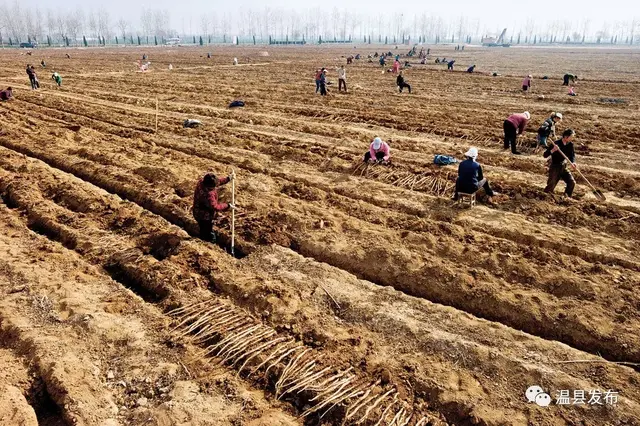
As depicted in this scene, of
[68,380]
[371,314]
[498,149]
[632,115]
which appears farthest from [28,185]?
[632,115]

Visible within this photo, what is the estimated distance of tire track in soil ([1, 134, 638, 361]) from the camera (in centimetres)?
528

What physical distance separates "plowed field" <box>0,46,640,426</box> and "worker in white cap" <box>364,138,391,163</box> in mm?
299

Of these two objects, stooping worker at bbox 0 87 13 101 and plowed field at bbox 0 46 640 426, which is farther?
stooping worker at bbox 0 87 13 101

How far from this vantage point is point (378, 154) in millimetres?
11320

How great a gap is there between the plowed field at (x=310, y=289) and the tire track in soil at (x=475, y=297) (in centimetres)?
2

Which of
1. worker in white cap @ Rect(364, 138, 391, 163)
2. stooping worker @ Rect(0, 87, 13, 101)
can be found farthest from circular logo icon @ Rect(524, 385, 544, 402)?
stooping worker @ Rect(0, 87, 13, 101)

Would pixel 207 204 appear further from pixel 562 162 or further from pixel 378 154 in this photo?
pixel 562 162

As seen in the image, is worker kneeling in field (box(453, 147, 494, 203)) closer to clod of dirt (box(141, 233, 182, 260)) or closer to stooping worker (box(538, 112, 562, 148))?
stooping worker (box(538, 112, 562, 148))

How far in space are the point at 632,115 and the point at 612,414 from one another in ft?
57.6

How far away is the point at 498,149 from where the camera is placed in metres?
12.9

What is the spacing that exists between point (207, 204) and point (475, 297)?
4.28 metres

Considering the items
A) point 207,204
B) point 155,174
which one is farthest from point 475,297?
point 155,174

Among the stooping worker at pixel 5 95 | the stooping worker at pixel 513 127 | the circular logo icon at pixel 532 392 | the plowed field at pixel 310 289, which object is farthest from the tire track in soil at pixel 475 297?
the stooping worker at pixel 5 95

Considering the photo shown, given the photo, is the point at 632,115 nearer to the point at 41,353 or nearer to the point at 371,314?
the point at 371,314
